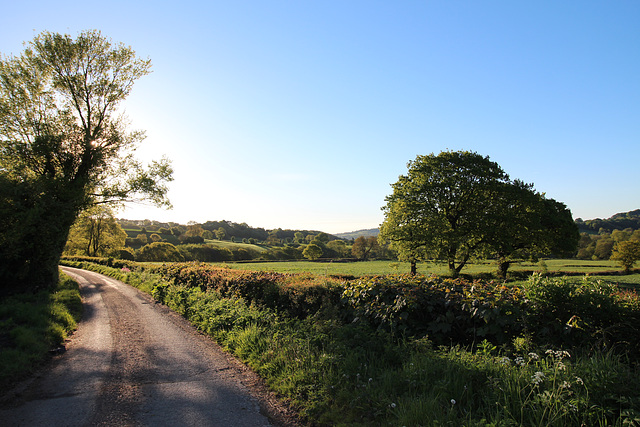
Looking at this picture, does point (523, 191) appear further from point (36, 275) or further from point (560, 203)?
point (36, 275)

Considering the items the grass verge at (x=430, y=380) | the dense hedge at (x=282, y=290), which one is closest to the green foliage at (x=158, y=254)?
the dense hedge at (x=282, y=290)

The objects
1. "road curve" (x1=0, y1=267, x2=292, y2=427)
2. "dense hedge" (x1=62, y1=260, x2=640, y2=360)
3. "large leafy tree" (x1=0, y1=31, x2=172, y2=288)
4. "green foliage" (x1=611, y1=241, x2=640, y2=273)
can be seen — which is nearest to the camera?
"dense hedge" (x1=62, y1=260, x2=640, y2=360)

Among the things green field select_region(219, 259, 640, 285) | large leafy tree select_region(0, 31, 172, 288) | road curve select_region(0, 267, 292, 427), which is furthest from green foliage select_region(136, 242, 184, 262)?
road curve select_region(0, 267, 292, 427)

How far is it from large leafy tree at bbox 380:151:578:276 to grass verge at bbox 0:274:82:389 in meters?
22.5

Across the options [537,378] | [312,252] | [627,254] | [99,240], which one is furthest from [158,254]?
[627,254]

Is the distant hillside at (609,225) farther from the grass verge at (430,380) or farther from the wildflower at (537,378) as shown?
the wildflower at (537,378)

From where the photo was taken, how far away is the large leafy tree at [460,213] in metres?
26.3

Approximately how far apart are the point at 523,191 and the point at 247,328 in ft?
94.0

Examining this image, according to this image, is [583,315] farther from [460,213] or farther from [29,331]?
[460,213]

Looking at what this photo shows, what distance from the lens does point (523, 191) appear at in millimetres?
27938

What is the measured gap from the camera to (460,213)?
2738 cm

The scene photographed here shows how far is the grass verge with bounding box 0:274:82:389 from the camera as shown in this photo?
623 cm

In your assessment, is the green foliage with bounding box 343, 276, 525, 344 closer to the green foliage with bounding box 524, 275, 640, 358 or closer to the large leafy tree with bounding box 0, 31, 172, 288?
the green foliage with bounding box 524, 275, 640, 358

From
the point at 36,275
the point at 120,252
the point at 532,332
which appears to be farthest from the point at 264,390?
the point at 120,252
